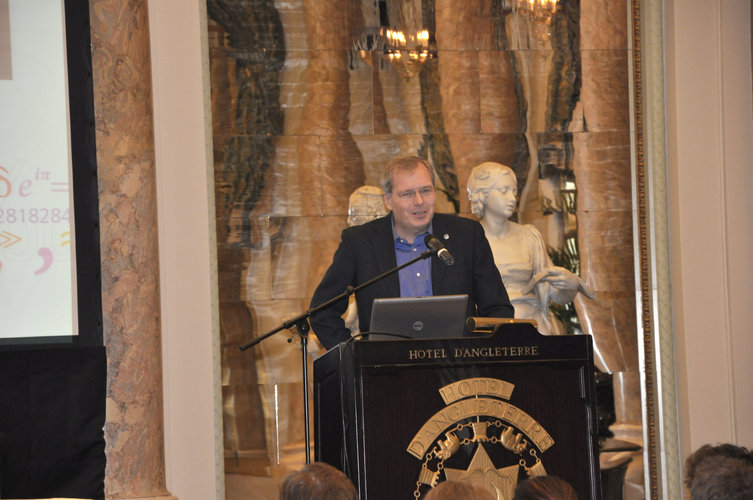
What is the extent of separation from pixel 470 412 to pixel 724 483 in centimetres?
113

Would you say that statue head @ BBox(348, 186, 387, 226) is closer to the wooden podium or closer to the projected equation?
the projected equation

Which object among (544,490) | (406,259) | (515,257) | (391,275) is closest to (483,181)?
(515,257)

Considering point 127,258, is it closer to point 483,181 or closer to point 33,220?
point 33,220

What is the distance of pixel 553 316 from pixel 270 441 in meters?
1.98

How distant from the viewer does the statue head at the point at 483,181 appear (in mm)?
6098

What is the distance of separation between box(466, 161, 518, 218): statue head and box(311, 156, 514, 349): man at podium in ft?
6.31

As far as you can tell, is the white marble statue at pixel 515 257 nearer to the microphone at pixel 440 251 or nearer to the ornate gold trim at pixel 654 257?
the ornate gold trim at pixel 654 257

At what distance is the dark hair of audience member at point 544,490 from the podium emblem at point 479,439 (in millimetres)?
990

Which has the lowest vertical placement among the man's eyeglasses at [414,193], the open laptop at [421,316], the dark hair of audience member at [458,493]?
the dark hair of audience member at [458,493]

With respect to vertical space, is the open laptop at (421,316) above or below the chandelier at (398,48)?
below

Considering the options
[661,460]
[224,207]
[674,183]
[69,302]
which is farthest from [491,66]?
[69,302]

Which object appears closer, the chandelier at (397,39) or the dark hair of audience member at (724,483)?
the dark hair of audience member at (724,483)

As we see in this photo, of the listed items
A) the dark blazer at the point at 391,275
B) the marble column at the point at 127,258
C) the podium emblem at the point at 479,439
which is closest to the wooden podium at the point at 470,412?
the podium emblem at the point at 479,439

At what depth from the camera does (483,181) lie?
20.1ft
